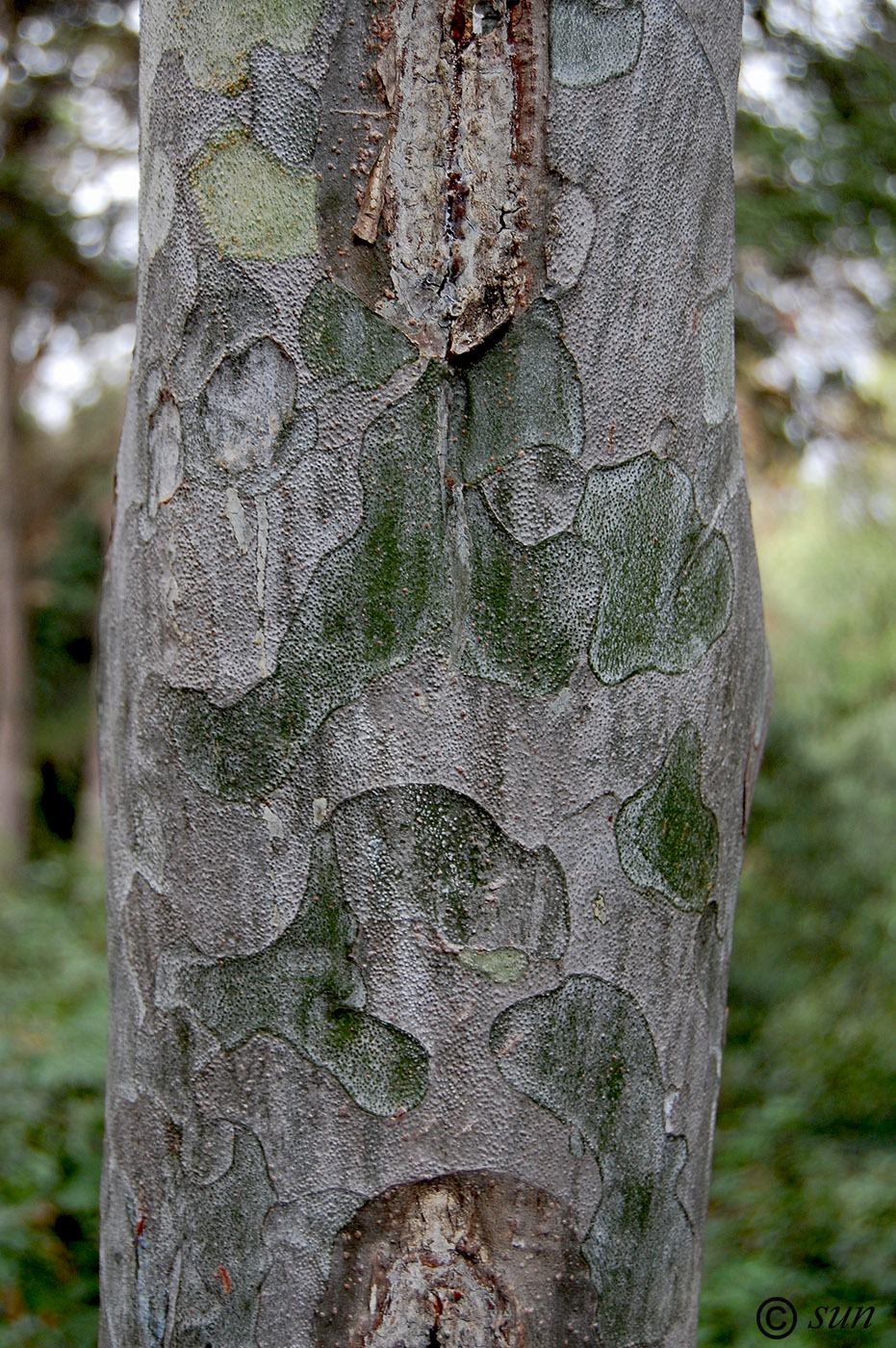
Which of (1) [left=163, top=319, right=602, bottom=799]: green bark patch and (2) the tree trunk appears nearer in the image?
(1) [left=163, top=319, right=602, bottom=799]: green bark patch

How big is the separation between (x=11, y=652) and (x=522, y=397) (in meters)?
8.37

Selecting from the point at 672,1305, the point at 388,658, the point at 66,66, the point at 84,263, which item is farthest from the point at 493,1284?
the point at 66,66

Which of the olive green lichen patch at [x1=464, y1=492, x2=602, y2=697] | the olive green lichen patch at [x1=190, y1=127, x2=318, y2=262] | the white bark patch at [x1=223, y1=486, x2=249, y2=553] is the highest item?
the olive green lichen patch at [x1=190, y1=127, x2=318, y2=262]

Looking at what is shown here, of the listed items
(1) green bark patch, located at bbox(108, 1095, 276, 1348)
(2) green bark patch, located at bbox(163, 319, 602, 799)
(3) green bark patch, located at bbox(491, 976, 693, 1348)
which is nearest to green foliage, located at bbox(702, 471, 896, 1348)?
(3) green bark patch, located at bbox(491, 976, 693, 1348)

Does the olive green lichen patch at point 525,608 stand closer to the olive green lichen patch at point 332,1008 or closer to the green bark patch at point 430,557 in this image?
the green bark patch at point 430,557

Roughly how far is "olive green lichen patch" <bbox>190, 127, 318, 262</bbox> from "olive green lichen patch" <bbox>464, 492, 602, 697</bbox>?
0.22m

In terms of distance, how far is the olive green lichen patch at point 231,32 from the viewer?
69cm

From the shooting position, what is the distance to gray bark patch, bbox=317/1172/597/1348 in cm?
72

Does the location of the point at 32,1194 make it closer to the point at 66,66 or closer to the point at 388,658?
the point at 388,658

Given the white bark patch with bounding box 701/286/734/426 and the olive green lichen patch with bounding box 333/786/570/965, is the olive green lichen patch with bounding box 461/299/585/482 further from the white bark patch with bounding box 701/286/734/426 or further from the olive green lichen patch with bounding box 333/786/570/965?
the olive green lichen patch with bounding box 333/786/570/965

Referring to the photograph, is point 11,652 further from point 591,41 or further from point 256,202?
point 591,41

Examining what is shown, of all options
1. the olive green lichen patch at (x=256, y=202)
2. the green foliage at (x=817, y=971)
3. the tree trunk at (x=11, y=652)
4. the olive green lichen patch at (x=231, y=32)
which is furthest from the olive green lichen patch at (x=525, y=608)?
the tree trunk at (x=11, y=652)

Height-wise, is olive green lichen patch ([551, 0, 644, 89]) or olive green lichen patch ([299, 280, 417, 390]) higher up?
olive green lichen patch ([551, 0, 644, 89])

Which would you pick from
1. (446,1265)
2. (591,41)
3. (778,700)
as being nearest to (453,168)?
(591,41)
